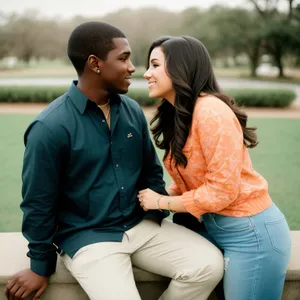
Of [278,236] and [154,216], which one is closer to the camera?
[278,236]

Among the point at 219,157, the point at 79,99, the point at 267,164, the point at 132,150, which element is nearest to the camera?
the point at 219,157

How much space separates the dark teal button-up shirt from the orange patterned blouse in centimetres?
33

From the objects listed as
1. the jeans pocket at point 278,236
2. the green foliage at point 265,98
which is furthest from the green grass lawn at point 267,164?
the green foliage at point 265,98

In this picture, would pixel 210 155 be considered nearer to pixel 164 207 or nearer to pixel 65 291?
pixel 164 207

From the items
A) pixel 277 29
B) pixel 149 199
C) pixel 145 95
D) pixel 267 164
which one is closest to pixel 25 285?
pixel 149 199

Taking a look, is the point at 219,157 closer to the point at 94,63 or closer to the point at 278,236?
the point at 278,236

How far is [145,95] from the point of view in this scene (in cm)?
1380

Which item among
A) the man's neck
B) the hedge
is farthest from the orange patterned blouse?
the hedge

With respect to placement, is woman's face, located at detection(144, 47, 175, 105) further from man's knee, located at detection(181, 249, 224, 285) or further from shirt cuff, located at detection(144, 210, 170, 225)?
man's knee, located at detection(181, 249, 224, 285)

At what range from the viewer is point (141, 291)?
2.38 metres

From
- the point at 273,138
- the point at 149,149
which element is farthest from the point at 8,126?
the point at 149,149

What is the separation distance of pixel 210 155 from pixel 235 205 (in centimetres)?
29

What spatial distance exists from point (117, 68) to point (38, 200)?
77 cm

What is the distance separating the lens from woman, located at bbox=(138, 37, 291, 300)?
205cm
